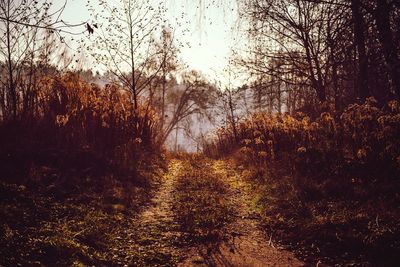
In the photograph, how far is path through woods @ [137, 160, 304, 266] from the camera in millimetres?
4051

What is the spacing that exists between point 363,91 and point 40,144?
270 inches

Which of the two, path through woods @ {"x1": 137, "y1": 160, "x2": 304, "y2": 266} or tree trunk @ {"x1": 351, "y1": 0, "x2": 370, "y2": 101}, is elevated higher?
tree trunk @ {"x1": 351, "y1": 0, "x2": 370, "y2": 101}

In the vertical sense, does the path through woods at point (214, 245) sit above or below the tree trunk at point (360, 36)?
below

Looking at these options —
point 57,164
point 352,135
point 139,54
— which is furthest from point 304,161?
point 139,54

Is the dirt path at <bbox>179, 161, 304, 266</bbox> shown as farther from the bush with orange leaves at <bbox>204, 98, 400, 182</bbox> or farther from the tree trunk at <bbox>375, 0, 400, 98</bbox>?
the tree trunk at <bbox>375, 0, 400, 98</bbox>

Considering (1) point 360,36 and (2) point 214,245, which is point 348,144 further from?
(2) point 214,245

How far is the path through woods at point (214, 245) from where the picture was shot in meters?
4.05

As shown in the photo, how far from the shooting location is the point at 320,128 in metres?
8.85

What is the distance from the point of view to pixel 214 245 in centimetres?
447

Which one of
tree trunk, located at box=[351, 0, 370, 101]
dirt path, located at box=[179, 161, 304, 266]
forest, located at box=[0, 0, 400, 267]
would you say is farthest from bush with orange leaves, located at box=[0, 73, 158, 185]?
tree trunk, located at box=[351, 0, 370, 101]

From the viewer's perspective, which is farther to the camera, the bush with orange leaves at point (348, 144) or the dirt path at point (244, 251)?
the bush with orange leaves at point (348, 144)

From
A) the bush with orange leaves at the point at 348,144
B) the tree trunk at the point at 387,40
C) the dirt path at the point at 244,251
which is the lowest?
the dirt path at the point at 244,251

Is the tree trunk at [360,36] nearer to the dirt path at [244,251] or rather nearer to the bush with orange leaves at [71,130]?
the dirt path at [244,251]

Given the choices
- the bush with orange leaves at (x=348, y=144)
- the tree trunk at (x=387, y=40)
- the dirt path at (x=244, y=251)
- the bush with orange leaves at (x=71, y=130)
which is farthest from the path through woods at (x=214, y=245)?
the tree trunk at (x=387, y=40)
